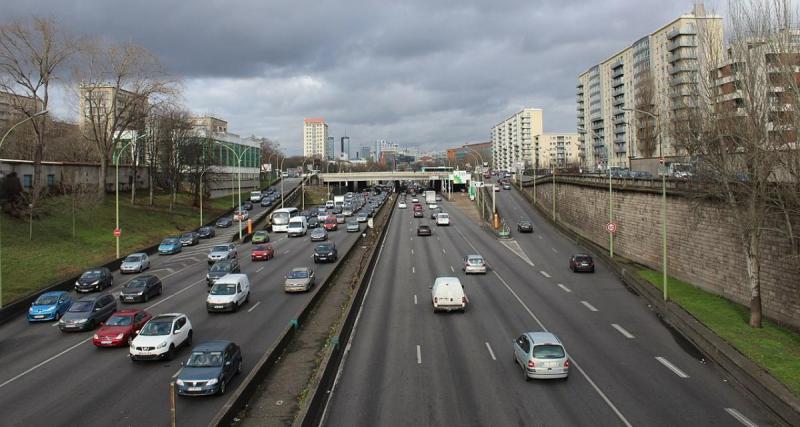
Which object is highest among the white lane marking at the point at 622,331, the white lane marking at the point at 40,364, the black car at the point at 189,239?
the black car at the point at 189,239

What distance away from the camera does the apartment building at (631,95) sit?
266 feet

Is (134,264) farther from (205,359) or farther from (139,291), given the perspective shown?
(205,359)

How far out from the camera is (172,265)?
45344mm

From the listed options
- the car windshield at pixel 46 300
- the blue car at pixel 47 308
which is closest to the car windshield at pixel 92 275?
the blue car at pixel 47 308

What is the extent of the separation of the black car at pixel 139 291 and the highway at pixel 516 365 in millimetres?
12099

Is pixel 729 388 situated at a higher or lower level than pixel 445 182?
lower

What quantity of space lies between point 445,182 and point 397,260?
108 metres

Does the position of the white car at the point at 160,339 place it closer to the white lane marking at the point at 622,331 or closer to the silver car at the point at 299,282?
the silver car at the point at 299,282

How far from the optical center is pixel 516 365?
64.1ft

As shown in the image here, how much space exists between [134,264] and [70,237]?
9.95 m

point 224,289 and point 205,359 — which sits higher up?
point 224,289

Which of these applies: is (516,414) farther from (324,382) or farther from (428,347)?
(428,347)

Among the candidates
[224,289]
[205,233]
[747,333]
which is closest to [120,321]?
[224,289]

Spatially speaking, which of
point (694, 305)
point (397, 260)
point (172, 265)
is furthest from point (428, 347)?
point (172, 265)
